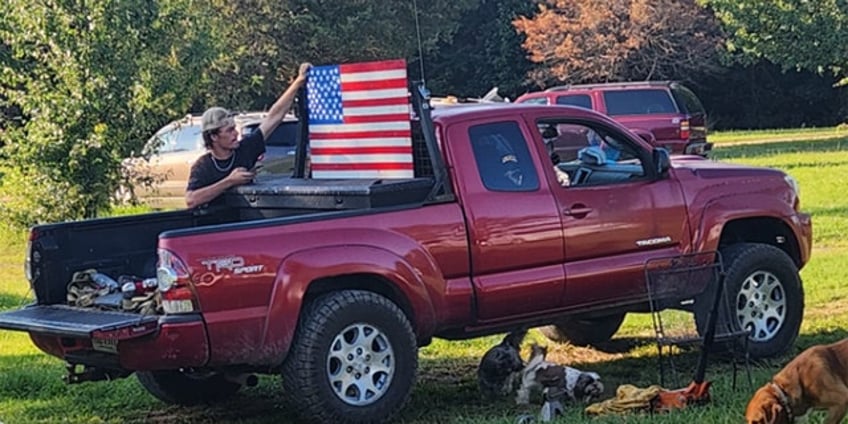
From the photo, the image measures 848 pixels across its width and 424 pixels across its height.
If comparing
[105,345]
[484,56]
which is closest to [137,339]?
[105,345]

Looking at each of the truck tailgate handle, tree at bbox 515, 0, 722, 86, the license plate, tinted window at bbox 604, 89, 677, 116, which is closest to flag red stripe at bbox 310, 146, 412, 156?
the truck tailgate handle

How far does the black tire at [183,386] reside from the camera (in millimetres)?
7480

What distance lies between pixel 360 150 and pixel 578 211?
1.44 meters

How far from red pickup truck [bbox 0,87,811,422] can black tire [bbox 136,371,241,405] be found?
12 millimetres

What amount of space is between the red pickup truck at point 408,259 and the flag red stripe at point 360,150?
0.16 m

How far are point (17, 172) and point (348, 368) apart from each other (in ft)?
25.1

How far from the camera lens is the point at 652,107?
75.8ft

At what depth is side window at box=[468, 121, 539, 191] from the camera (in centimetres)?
725

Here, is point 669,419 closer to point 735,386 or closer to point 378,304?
point 735,386

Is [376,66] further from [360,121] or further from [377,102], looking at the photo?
[360,121]

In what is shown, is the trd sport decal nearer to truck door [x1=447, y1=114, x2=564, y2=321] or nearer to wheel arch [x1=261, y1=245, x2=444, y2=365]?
wheel arch [x1=261, y1=245, x2=444, y2=365]

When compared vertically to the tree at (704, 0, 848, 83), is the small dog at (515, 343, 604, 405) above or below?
below

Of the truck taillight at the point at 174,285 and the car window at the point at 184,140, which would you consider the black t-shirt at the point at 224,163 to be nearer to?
the truck taillight at the point at 174,285

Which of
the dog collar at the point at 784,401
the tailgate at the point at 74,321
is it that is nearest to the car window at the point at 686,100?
the dog collar at the point at 784,401
